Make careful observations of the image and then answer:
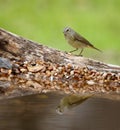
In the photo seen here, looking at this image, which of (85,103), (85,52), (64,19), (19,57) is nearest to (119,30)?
(64,19)

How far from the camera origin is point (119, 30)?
2078 cm

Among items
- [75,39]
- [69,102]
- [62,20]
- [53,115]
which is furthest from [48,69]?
[62,20]

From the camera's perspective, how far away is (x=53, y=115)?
10867 millimetres

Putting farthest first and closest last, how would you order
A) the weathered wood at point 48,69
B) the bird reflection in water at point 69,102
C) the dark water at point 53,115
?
the weathered wood at point 48,69, the bird reflection in water at point 69,102, the dark water at point 53,115

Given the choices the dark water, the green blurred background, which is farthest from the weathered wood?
the green blurred background

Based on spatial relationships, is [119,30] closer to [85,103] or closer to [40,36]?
[40,36]

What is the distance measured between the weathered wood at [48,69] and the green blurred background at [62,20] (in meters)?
4.85

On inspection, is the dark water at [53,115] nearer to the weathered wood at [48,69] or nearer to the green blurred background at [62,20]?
the weathered wood at [48,69]

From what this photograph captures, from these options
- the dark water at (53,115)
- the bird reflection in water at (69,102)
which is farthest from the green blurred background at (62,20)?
the dark water at (53,115)

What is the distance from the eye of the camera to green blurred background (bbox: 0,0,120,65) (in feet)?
64.6

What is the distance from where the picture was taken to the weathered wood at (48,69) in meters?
13.3

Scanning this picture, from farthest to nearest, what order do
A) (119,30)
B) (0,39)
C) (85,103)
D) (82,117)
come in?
(119,30), (0,39), (85,103), (82,117)

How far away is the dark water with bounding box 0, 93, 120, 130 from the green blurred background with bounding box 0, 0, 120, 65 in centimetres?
690

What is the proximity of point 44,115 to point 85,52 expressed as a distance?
7425 mm
